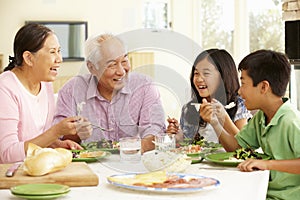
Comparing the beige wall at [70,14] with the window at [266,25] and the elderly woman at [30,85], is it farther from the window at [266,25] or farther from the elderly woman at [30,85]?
the elderly woman at [30,85]

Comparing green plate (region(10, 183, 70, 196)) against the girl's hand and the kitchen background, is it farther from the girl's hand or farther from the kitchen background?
the kitchen background

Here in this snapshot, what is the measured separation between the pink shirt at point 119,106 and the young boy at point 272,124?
0.43 m

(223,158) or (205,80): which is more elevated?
(205,80)

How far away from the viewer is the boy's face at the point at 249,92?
2375 millimetres

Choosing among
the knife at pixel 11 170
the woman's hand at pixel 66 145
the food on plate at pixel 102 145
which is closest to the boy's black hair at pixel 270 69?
the food on plate at pixel 102 145

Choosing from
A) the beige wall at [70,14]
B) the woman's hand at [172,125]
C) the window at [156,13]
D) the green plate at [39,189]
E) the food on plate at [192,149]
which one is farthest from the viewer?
the window at [156,13]

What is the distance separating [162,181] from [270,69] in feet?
2.95

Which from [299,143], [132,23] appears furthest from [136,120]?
[132,23]

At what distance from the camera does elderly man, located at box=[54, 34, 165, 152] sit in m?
2.75

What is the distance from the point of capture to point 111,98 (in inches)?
112

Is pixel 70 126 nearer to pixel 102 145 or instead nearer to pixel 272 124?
pixel 102 145

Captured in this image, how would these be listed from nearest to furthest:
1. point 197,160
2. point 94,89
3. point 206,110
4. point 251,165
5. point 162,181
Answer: point 162,181, point 251,165, point 197,160, point 206,110, point 94,89

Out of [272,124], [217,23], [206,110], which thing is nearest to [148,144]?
[206,110]

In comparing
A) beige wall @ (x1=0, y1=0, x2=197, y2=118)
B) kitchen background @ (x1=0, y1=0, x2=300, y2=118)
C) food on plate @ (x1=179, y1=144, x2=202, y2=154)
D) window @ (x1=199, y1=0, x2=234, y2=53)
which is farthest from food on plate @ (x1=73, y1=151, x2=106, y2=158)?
window @ (x1=199, y1=0, x2=234, y2=53)
